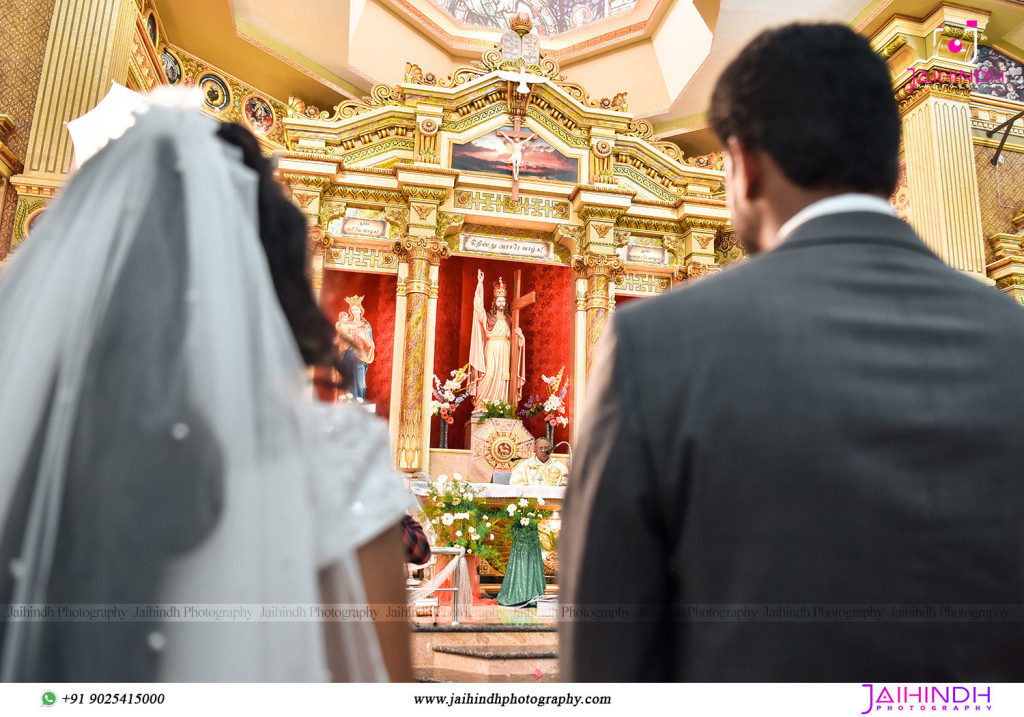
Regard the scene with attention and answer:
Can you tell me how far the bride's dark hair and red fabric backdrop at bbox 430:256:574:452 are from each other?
8.22 metres

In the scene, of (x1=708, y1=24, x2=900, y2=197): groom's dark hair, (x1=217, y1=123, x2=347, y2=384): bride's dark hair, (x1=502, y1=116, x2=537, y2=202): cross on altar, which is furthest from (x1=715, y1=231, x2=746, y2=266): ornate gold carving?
(x1=217, y1=123, x2=347, y2=384): bride's dark hair

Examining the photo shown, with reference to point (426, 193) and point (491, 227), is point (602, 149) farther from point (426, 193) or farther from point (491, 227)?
point (426, 193)

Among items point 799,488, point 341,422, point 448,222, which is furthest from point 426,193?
point 799,488

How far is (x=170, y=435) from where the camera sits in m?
0.99

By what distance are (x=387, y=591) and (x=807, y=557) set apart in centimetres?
65

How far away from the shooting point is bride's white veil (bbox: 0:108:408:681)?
0.99 meters

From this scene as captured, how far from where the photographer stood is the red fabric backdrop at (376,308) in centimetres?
924

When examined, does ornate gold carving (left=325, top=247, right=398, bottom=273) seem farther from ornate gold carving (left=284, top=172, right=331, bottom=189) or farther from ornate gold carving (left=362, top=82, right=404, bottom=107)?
ornate gold carving (left=362, top=82, right=404, bottom=107)

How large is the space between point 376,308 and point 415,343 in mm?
1177

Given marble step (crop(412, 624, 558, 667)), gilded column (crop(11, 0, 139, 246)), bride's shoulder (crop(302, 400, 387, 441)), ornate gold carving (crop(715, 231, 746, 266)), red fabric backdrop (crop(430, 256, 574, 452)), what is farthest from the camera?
ornate gold carving (crop(715, 231, 746, 266))

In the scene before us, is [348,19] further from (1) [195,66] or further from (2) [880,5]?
(2) [880,5]

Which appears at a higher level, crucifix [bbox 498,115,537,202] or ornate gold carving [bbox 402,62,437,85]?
ornate gold carving [bbox 402,62,437,85]

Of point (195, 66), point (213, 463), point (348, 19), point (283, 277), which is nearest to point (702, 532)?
point (213, 463)

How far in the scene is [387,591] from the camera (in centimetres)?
118
